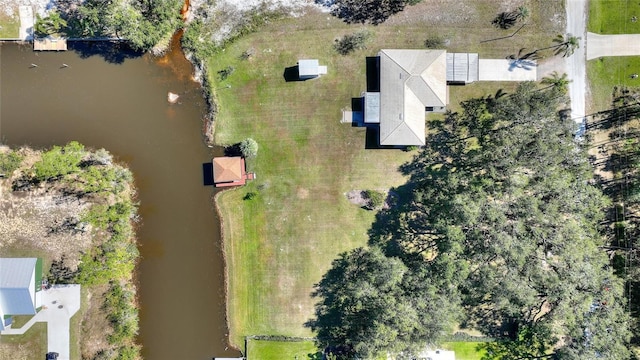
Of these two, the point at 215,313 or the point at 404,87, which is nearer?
the point at 404,87

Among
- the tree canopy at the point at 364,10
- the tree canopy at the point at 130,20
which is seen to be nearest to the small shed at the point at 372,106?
the tree canopy at the point at 364,10

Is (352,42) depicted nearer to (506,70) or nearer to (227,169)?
(506,70)

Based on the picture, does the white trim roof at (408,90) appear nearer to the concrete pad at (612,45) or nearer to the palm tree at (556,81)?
the palm tree at (556,81)

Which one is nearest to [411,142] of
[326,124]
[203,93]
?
[326,124]

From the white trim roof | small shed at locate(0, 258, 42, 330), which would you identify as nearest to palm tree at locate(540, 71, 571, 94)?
the white trim roof

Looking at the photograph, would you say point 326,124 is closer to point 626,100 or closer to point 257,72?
point 257,72

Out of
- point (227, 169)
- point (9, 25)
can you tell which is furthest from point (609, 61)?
point (9, 25)
